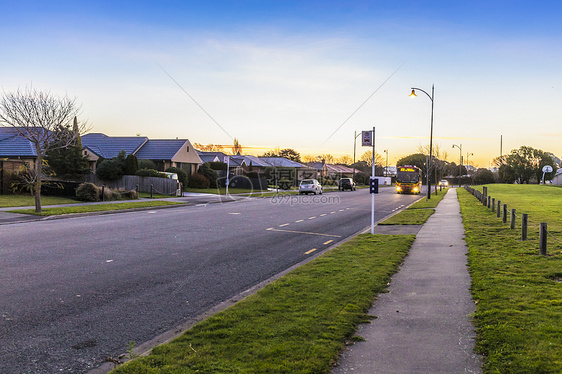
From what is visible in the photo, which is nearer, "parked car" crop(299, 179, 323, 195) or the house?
"parked car" crop(299, 179, 323, 195)

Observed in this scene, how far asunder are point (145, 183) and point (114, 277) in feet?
96.5

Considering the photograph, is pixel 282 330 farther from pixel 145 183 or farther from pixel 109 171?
pixel 109 171

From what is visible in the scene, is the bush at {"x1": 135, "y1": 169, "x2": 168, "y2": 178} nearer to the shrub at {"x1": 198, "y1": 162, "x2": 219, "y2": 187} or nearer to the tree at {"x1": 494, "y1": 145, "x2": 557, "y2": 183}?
the shrub at {"x1": 198, "y1": 162, "x2": 219, "y2": 187}

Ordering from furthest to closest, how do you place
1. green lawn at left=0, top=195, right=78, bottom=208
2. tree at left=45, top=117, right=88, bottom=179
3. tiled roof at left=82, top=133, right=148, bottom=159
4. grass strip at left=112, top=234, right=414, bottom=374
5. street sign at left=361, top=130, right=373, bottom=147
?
tiled roof at left=82, top=133, right=148, bottom=159 < tree at left=45, top=117, right=88, bottom=179 < green lawn at left=0, top=195, right=78, bottom=208 < street sign at left=361, top=130, right=373, bottom=147 < grass strip at left=112, top=234, right=414, bottom=374

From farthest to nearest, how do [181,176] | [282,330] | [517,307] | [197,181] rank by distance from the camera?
1. [197,181]
2. [181,176]
3. [517,307]
4. [282,330]

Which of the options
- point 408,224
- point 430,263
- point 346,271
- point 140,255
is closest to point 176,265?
point 140,255

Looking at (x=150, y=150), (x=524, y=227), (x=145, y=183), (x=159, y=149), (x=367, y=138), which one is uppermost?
(x=159, y=149)

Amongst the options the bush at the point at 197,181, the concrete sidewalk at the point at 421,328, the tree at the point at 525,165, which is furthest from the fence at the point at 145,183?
the tree at the point at 525,165

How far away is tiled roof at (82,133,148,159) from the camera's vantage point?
166 feet

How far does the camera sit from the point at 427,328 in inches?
208

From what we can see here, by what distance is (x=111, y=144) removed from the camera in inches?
2061

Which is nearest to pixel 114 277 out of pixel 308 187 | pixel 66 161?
pixel 66 161

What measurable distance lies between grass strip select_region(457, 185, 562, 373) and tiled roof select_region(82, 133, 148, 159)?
46314 millimetres

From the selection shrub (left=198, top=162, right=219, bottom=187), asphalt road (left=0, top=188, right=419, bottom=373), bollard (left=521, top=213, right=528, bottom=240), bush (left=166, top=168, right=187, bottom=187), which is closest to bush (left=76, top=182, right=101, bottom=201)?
asphalt road (left=0, top=188, right=419, bottom=373)
